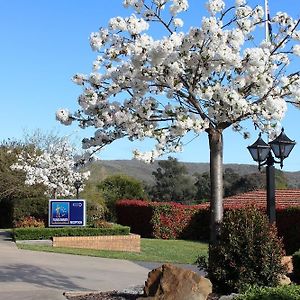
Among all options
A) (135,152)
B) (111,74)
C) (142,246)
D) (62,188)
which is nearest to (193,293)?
(135,152)

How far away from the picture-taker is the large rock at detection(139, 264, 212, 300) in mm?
8523

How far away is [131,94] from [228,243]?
8.94 feet

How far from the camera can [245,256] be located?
9.21m

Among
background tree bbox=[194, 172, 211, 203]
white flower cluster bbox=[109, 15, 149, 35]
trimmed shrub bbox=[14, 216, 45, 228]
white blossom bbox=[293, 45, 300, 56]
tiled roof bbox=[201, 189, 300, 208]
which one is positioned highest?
white flower cluster bbox=[109, 15, 149, 35]

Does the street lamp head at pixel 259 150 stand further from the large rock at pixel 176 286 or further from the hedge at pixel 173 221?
the hedge at pixel 173 221

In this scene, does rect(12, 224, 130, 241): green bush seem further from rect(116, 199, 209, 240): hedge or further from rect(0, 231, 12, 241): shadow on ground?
rect(116, 199, 209, 240): hedge

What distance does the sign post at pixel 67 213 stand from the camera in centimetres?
2288

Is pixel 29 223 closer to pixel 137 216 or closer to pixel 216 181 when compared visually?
pixel 137 216

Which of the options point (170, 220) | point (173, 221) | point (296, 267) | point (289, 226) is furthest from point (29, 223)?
point (296, 267)

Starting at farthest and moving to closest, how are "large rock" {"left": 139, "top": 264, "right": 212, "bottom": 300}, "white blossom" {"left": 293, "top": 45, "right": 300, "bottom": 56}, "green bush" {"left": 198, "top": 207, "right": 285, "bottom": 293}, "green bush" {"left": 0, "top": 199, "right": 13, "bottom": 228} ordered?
1. "green bush" {"left": 0, "top": 199, "right": 13, "bottom": 228}
2. "white blossom" {"left": 293, "top": 45, "right": 300, "bottom": 56}
3. "green bush" {"left": 198, "top": 207, "right": 285, "bottom": 293}
4. "large rock" {"left": 139, "top": 264, "right": 212, "bottom": 300}

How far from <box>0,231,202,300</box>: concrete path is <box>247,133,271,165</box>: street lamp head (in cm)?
352

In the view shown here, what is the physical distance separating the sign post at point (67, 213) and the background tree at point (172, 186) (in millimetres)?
28648

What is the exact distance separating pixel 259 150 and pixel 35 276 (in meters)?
5.42

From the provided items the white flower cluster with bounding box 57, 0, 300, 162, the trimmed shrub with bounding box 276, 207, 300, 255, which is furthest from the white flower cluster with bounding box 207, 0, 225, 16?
the trimmed shrub with bounding box 276, 207, 300, 255
